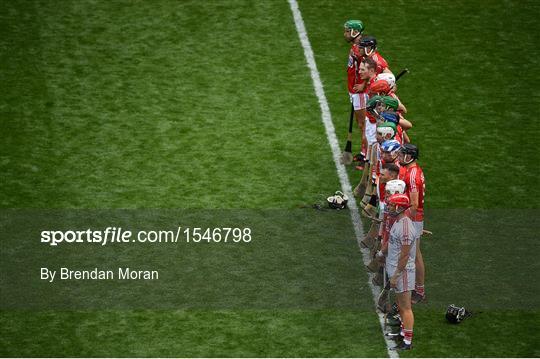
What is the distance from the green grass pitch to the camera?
1175 centimetres

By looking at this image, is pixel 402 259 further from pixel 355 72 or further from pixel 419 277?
pixel 355 72

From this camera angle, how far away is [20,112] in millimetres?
16016

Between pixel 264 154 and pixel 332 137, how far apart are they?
1070mm

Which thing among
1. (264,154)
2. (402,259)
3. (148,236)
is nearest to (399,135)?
(402,259)

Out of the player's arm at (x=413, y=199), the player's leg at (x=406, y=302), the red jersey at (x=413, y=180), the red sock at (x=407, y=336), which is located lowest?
the red sock at (x=407, y=336)

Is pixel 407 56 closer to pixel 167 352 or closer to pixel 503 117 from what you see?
Result: pixel 503 117

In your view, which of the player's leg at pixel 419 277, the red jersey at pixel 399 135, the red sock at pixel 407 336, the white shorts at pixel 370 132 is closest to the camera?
the red sock at pixel 407 336

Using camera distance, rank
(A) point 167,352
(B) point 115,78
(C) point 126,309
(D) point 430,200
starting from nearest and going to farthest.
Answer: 1. (A) point 167,352
2. (C) point 126,309
3. (D) point 430,200
4. (B) point 115,78

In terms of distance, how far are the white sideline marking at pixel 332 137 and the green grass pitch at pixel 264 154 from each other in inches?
4.2

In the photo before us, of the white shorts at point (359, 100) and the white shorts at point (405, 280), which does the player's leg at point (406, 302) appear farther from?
the white shorts at point (359, 100)

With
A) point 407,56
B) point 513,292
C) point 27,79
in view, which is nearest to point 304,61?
point 407,56

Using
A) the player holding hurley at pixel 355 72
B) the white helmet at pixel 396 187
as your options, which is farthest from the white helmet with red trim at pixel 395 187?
the player holding hurley at pixel 355 72

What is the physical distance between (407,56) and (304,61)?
1615 millimetres

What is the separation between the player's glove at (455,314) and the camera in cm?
1173
